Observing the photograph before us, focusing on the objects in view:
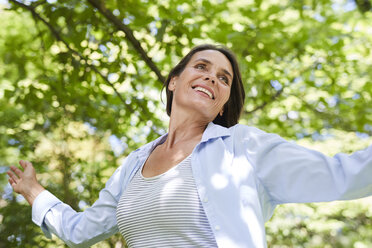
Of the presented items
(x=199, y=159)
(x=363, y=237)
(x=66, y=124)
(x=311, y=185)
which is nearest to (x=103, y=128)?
(x=66, y=124)

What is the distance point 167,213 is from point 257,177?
350 millimetres

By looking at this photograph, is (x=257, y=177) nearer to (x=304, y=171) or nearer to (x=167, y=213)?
(x=304, y=171)

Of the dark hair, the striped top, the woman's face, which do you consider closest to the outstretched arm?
the striped top

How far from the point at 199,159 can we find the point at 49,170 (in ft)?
9.90

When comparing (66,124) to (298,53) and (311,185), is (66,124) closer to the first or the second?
(298,53)

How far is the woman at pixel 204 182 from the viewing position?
4.13ft

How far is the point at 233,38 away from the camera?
3.38 m

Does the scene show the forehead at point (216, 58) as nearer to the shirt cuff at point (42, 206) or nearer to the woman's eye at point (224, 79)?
the woman's eye at point (224, 79)

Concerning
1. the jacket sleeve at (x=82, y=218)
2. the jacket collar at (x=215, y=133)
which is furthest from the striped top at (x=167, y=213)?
the jacket sleeve at (x=82, y=218)

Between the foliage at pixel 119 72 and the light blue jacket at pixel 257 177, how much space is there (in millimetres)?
1731

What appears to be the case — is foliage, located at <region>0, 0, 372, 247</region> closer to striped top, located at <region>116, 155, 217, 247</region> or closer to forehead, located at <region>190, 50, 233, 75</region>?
forehead, located at <region>190, 50, 233, 75</region>

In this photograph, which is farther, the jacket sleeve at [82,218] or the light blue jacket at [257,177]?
the jacket sleeve at [82,218]

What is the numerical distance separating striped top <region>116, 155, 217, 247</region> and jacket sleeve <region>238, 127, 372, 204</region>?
0.26m

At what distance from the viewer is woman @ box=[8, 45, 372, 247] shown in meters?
1.26
